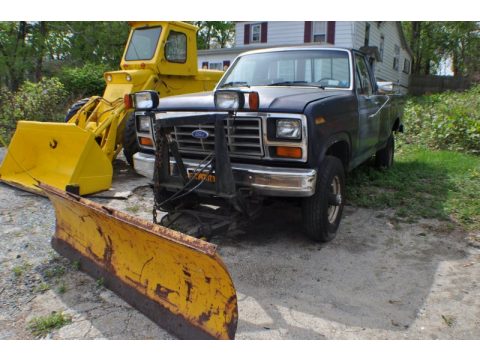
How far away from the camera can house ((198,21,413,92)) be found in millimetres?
18766

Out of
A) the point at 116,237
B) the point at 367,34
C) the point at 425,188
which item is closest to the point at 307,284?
the point at 116,237

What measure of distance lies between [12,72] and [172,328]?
20143mm

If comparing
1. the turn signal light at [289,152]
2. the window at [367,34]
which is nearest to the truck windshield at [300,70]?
the turn signal light at [289,152]

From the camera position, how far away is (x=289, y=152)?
375 centimetres

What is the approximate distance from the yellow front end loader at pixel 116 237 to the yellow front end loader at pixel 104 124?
0.06 ft

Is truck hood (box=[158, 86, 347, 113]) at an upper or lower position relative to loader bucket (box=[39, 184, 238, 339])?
upper

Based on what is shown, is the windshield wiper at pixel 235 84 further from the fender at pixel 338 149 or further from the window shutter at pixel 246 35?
the window shutter at pixel 246 35

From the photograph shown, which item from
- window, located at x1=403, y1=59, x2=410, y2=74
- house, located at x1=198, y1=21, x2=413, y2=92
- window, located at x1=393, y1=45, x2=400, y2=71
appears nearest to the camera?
house, located at x1=198, y1=21, x2=413, y2=92

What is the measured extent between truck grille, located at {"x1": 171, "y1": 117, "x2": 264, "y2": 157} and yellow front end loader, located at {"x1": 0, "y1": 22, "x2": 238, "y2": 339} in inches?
39.8

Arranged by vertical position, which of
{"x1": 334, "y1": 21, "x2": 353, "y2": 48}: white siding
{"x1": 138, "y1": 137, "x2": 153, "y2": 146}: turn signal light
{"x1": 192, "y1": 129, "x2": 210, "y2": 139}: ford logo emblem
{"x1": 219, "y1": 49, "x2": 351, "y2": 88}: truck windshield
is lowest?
{"x1": 138, "y1": 137, "x2": 153, "y2": 146}: turn signal light

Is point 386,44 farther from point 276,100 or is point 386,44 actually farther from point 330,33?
point 276,100

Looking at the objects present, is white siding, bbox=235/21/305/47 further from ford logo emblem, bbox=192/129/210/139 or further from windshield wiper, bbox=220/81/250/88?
ford logo emblem, bbox=192/129/210/139

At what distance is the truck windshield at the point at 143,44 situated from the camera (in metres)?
7.82

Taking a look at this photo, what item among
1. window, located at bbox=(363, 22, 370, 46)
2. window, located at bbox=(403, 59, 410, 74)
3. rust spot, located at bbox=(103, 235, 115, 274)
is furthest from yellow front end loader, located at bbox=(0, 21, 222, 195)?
window, located at bbox=(403, 59, 410, 74)
